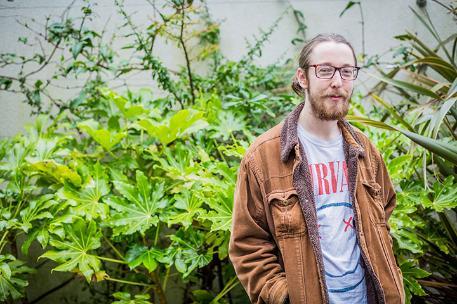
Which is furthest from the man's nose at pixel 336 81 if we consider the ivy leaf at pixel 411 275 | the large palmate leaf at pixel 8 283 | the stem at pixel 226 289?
the large palmate leaf at pixel 8 283

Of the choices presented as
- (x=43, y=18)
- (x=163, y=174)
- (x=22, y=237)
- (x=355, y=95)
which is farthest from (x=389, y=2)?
(x=22, y=237)

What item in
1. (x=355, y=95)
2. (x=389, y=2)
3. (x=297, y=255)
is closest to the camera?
(x=297, y=255)

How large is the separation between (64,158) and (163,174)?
0.60 meters

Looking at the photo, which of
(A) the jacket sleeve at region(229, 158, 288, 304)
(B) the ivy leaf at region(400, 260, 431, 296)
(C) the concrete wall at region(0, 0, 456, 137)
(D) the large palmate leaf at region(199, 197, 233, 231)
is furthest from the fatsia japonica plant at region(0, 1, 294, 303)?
(B) the ivy leaf at region(400, 260, 431, 296)

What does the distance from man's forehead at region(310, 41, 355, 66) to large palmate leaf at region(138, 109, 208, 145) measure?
3.52 ft

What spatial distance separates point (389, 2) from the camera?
355 centimetres

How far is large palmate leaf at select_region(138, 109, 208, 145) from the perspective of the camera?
94.6 inches

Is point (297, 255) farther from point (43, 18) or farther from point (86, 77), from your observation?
point (43, 18)

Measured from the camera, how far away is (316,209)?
142 centimetres

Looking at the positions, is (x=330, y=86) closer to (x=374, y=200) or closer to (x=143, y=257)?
(x=374, y=200)

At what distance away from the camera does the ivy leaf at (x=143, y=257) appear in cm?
216

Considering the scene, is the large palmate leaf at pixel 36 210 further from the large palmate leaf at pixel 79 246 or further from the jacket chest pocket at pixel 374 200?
the jacket chest pocket at pixel 374 200

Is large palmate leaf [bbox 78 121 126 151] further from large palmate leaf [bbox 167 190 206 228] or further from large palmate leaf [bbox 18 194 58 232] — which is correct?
large palmate leaf [bbox 167 190 206 228]

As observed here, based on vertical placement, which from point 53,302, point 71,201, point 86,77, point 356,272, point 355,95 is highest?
point 86,77
